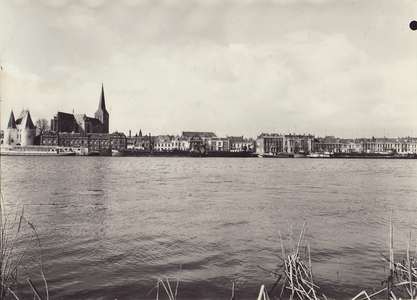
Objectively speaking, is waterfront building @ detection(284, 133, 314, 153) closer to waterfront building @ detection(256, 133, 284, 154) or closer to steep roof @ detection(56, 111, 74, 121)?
waterfront building @ detection(256, 133, 284, 154)

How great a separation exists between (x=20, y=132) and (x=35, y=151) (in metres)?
8.77

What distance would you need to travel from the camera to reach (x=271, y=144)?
395ft

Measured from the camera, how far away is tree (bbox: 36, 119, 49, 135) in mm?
103675

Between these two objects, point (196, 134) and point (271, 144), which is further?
point (196, 134)

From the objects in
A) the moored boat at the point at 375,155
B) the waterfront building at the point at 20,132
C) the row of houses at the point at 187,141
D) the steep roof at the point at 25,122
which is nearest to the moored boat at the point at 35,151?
the waterfront building at the point at 20,132

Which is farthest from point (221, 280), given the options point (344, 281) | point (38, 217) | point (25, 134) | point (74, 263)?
point (25, 134)

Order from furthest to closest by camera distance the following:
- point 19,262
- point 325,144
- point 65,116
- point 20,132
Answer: point 325,144, point 65,116, point 20,132, point 19,262

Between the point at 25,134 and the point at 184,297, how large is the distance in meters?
96.5

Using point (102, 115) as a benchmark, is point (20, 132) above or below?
below

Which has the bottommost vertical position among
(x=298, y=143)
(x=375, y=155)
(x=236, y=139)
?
(x=375, y=155)

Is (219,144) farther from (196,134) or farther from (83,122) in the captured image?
(83,122)

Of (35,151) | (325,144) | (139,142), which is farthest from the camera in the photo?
(325,144)

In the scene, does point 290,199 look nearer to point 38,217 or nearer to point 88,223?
point 88,223

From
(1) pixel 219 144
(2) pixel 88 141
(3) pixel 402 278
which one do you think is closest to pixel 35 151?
(2) pixel 88 141
